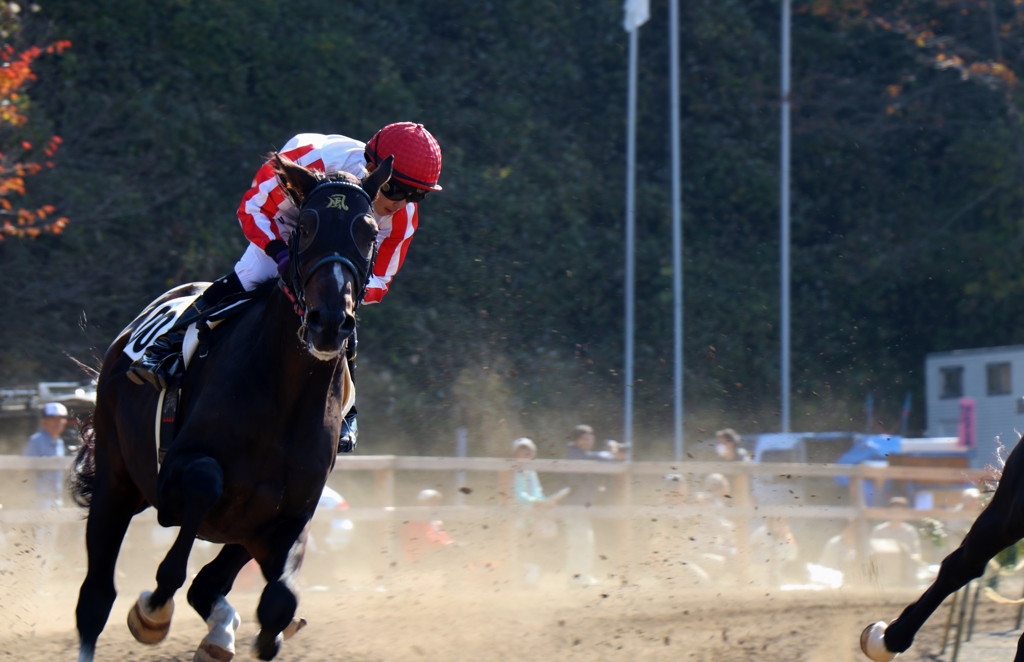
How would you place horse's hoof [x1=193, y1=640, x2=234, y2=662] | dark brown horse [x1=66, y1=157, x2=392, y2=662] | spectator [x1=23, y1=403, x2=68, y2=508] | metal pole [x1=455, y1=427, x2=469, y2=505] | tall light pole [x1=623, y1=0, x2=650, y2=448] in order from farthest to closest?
tall light pole [x1=623, y1=0, x2=650, y2=448] → metal pole [x1=455, y1=427, x2=469, y2=505] → spectator [x1=23, y1=403, x2=68, y2=508] → horse's hoof [x1=193, y1=640, x2=234, y2=662] → dark brown horse [x1=66, y1=157, x2=392, y2=662]

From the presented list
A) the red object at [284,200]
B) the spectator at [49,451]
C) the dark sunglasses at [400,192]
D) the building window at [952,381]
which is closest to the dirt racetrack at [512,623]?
the spectator at [49,451]

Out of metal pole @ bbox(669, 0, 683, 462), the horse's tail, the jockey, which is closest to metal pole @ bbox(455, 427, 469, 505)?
metal pole @ bbox(669, 0, 683, 462)

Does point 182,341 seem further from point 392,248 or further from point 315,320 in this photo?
point 315,320

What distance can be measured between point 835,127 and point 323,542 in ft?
45.4

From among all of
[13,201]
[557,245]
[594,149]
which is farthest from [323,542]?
[594,149]

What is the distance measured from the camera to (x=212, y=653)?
4.37 m

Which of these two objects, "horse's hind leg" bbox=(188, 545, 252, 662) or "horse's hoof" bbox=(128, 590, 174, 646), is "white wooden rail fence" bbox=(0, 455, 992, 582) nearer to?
"horse's hind leg" bbox=(188, 545, 252, 662)

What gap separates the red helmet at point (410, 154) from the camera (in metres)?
4.67

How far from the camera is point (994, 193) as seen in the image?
20375mm

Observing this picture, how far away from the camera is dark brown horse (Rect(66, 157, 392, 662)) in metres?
4.13

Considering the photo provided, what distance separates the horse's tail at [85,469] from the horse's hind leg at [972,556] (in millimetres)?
3736

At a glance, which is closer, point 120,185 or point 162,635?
point 162,635

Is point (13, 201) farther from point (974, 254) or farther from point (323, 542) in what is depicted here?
point (974, 254)

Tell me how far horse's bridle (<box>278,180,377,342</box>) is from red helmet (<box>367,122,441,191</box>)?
344 mm
